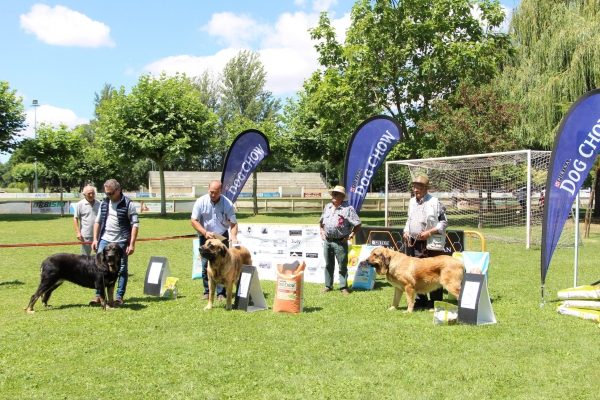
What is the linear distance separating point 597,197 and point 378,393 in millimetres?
24070

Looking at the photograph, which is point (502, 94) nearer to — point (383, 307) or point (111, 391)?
point (383, 307)

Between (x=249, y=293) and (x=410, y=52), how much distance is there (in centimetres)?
1856

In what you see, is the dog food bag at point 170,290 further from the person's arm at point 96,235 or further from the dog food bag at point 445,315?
the dog food bag at point 445,315

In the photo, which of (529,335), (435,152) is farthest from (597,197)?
(529,335)

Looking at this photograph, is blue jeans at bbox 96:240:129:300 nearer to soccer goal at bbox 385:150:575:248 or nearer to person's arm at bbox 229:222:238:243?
person's arm at bbox 229:222:238:243

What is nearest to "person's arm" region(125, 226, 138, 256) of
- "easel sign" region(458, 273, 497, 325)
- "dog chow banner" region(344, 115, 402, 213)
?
"easel sign" region(458, 273, 497, 325)

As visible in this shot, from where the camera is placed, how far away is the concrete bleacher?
5384cm

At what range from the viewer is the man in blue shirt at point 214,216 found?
7.15 m

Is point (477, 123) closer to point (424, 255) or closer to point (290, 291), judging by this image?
point (424, 255)

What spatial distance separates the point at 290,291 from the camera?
21.2 feet

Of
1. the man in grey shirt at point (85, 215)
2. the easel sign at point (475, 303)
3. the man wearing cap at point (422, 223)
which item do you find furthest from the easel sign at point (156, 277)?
the easel sign at point (475, 303)

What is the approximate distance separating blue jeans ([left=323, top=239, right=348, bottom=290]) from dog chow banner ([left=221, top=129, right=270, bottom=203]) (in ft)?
11.3

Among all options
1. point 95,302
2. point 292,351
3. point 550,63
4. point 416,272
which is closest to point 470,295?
point 416,272

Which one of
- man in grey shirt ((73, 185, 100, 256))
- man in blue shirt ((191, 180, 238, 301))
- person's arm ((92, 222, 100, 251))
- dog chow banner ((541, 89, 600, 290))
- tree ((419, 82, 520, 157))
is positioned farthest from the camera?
tree ((419, 82, 520, 157))
